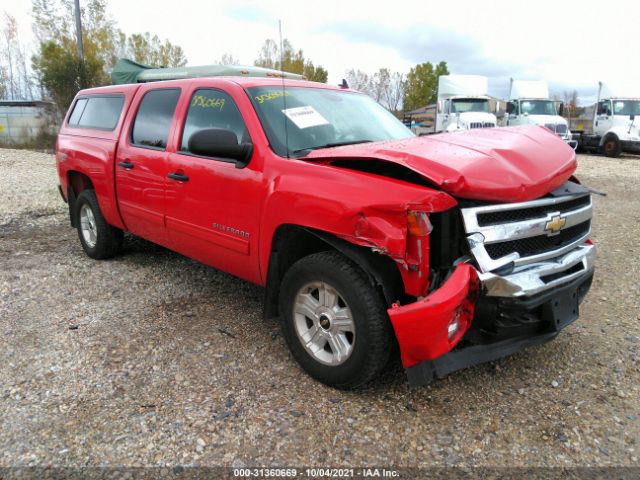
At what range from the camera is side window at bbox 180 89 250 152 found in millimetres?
3464

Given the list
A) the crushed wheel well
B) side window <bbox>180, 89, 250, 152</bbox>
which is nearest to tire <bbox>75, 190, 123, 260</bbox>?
side window <bbox>180, 89, 250, 152</bbox>

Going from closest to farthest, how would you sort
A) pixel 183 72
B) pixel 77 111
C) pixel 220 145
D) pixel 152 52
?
pixel 220 145 < pixel 77 111 < pixel 183 72 < pixel 152 52

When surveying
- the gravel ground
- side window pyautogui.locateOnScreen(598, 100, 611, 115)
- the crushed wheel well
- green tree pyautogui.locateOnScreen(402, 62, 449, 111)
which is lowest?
the gravel ground

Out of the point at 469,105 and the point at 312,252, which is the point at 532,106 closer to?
the point at 469,105

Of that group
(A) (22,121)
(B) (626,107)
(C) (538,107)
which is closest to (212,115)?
(C) (538,107)

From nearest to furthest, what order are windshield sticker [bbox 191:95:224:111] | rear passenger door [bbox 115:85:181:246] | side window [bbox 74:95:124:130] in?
windshield sticker [bbox 191:95:224:111] < rear passenger door [bbox 115:85:181:246] < side window [bbox 74:95:124:130]

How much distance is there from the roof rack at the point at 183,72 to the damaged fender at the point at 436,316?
14.6 feet

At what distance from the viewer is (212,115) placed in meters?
3.69

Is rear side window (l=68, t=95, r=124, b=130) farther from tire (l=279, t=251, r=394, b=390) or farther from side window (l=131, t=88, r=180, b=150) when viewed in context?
tire (l=279, t=251, r=394, b=390)

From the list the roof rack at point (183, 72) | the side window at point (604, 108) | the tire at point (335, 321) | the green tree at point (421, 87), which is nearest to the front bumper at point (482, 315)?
the tire at point (335, 321)

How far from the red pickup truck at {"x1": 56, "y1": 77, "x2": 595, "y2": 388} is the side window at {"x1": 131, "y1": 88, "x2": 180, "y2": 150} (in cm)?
8

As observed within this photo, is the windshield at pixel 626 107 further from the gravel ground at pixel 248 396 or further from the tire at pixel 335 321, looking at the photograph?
the tire at pixel 335 321

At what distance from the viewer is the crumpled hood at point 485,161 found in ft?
8.07

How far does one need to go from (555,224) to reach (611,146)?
1967cm
